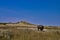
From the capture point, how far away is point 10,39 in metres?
20.1

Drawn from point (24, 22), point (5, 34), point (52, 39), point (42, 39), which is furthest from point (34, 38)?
point (24, 22)

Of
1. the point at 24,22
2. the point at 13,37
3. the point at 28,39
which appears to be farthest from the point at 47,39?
the point at 24,22

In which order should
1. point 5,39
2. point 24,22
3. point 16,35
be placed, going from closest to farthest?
point 5,39 → point 16,35 → point 24,22

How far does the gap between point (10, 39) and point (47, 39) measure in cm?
528

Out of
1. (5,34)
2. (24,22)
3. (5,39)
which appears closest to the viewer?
(5,39)

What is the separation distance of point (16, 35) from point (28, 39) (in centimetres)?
181

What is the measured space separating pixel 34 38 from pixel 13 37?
291 cm

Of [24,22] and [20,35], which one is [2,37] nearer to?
[20,35]

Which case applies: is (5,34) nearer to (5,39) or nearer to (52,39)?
(5,39)

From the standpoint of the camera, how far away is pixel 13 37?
21.3 m

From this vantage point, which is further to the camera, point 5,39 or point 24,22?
point 24,22

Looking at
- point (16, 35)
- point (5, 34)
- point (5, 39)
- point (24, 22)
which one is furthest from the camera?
point (24, 22)

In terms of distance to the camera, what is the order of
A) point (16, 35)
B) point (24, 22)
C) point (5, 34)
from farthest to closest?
point (24, 22) → point (16, 35) → point (5, 34)

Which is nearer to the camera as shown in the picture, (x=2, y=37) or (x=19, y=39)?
(x=2, y=37)
